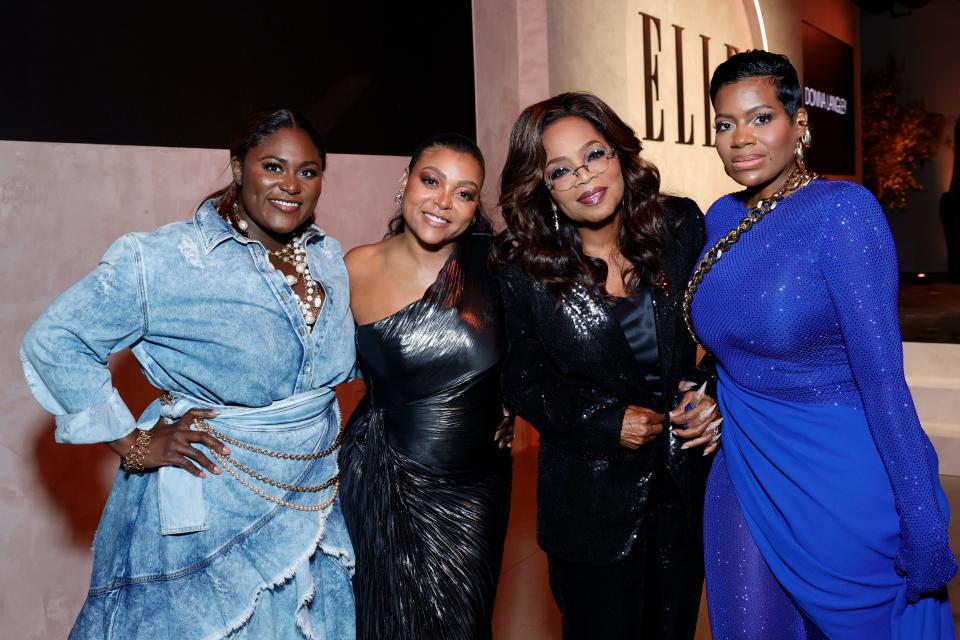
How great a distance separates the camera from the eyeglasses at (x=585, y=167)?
237 cm

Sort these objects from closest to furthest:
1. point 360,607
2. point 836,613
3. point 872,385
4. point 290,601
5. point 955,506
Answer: point 872,385, point 836,613, point 290,601, point 360,607, point 955,506

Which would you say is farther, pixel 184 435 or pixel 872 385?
pixel 184 435

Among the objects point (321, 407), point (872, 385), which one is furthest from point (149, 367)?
point (872, 385)

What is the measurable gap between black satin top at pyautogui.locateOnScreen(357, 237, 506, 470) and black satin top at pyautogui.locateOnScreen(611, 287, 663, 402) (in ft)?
1.20

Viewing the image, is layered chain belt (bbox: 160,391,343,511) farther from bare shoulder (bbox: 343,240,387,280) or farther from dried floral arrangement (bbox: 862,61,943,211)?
dried floral arrangement (bbox: 862,61,943,211)

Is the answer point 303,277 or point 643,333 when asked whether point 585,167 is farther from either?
point 303,277

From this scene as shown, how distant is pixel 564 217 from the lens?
98.7 inches

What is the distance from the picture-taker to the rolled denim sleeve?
1848 mm

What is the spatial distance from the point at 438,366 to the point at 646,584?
799 millimetres

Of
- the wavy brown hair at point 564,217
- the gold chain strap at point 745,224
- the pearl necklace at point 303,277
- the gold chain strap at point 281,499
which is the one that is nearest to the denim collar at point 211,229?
the pearl necklace at point 303,277

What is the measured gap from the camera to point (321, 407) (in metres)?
2.15

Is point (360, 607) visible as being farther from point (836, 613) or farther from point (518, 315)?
point (836, 613)

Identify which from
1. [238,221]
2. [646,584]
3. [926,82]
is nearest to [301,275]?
[238,221]

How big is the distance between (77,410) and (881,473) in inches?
66.9
